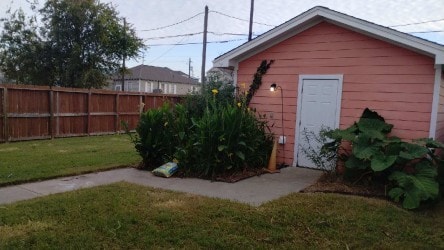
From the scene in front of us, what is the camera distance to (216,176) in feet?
20.5

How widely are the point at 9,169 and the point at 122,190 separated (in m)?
2.78

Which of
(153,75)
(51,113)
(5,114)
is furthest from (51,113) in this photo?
Answer: (153,75)

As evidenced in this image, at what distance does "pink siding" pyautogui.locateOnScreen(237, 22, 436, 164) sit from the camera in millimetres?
6012

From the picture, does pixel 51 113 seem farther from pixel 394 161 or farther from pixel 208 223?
pixel 394 161

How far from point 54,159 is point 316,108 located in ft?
18.8

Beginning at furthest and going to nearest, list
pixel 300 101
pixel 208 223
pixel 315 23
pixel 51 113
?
pixel 51 113 → pixel 300 101 → pixel 315 23 → pixel 208 223

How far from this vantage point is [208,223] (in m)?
3.92

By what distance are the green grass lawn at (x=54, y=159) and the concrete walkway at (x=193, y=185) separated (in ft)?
1.50

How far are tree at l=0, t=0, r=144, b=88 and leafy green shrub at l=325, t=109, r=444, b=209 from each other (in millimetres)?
16928

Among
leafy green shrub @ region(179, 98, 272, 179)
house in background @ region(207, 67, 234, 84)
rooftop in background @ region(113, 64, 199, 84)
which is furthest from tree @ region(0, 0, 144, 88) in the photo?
rooftop in background @ region(113, 64, 199, 84)

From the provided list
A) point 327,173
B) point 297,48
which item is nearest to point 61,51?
point 297,48

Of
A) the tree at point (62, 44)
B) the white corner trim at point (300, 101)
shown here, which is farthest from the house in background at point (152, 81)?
the white corner trim at point (300, 101)

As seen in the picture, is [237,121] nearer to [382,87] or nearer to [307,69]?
[307,69]

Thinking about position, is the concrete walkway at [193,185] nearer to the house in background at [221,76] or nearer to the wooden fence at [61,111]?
the house in background at [221,76]
